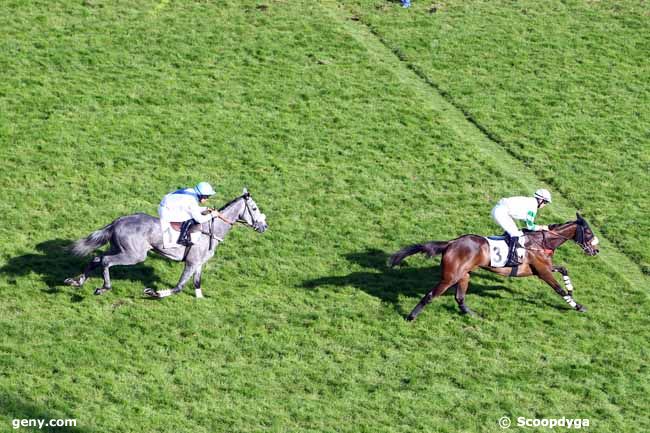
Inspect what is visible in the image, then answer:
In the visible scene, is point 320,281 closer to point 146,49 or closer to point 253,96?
point 253,96

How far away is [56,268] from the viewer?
70.8ft

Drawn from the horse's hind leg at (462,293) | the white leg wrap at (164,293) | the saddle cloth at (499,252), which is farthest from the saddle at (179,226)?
the saddle cloth at (499,252)

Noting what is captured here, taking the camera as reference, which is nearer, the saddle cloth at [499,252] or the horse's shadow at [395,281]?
Answer: the saddle cloth at [499,252]

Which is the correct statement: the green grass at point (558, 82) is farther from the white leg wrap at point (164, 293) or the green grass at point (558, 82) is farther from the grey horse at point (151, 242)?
the white leg wrap at point (164, 293)

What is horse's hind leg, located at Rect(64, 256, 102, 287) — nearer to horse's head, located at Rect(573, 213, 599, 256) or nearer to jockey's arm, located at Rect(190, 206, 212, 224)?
jockey's arm, located at Rect(190, 206, 212, 224)

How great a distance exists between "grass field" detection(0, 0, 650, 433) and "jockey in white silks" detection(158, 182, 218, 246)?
5.46 feet

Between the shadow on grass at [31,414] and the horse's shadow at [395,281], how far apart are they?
20.9 feet

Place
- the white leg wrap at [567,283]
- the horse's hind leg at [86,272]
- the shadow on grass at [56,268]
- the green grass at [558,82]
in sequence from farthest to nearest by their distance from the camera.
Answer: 1. the green grass at [558,82]
2. the shadow on grass at [56,268]
3. the white leg wrap at [567,283]
4. the horse's hind leg at [86,272]

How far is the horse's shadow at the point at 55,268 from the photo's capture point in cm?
2120

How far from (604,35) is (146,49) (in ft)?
49.3

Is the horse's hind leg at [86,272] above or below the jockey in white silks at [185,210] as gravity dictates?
below

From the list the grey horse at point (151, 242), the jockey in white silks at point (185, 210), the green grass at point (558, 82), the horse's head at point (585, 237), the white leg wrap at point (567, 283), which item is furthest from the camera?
the green grass at point (558, 82)

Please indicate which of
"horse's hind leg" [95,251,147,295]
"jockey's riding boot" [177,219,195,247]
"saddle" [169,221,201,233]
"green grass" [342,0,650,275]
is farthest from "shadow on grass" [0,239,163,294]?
"green grass" [342,0,650,275]

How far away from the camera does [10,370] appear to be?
18.2 metres
